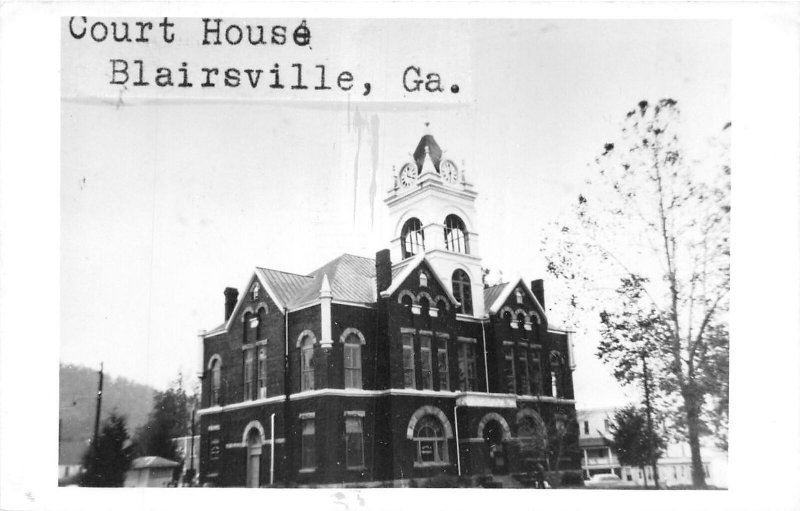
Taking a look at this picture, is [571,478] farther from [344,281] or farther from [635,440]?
[344,281]

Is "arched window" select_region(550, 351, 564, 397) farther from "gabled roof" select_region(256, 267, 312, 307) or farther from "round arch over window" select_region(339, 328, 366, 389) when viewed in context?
"gabled roof" select_region(256, 267, 312, 307)

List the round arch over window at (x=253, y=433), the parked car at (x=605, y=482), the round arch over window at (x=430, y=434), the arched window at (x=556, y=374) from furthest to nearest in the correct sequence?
the arched window at (x=556, y=374) → the round arch over window at (x=430, y=434) → the round arch over window at (x=253, y=433) → the parked car at (x=605, y=482)

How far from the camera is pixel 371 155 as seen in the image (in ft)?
36.2

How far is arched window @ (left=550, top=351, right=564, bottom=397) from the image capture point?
504 inches

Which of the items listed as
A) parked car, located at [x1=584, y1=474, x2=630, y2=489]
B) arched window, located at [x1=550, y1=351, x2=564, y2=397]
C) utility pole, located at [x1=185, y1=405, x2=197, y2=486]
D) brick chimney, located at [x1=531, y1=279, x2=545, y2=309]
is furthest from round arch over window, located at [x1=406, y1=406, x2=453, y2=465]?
utility pole, located at [x1=185, y1=405, x2=197, y2=486]

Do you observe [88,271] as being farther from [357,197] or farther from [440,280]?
[440,280]

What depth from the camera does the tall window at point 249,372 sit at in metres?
12.4

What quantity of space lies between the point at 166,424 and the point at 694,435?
7.99m

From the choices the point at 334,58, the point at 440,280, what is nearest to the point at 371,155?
the point at 334,58

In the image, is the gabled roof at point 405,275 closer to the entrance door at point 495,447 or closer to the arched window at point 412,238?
the arched window at point 412,238

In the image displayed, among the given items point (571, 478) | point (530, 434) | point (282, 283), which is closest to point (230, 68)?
point (282, 283)

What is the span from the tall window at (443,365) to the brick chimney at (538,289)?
1773mm

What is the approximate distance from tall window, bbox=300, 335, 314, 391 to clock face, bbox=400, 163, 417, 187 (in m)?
2.90

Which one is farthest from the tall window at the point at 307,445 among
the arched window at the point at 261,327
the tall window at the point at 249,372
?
the arched window at the point at 261,327
